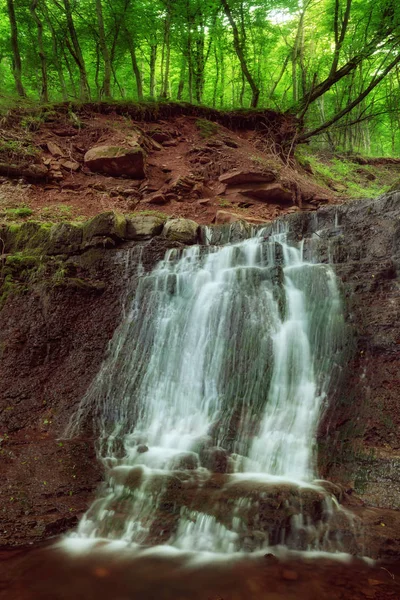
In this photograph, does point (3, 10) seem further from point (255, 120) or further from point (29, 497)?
point (29, 497)

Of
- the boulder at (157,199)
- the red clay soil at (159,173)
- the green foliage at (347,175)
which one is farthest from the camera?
the green foliage at (347,175)

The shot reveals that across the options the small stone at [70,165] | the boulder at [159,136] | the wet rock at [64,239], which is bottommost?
the wet rock at [64,239]

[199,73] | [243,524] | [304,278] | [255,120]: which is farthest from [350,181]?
[243,524]

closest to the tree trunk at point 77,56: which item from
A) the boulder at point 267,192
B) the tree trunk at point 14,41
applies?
the tree trunk at point 14,41

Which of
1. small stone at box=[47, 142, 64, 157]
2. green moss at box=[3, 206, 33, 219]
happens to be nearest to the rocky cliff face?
green moss at box=[3, 206, 33, 219]

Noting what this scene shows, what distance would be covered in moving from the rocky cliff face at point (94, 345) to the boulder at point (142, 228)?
24 millimetres

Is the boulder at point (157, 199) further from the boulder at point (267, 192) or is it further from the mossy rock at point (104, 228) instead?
the mossy rock at point (104, 228)

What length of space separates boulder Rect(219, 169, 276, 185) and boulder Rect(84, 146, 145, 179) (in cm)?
274

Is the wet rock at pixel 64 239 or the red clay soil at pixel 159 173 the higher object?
the red clay soil at pixel 159 173

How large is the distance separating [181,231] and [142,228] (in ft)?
2.76

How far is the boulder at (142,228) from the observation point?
8.06 m

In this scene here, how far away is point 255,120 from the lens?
15.1 metres

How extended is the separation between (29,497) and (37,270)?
4.25 meters

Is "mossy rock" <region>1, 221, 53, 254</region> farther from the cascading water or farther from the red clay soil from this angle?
the cascading water
